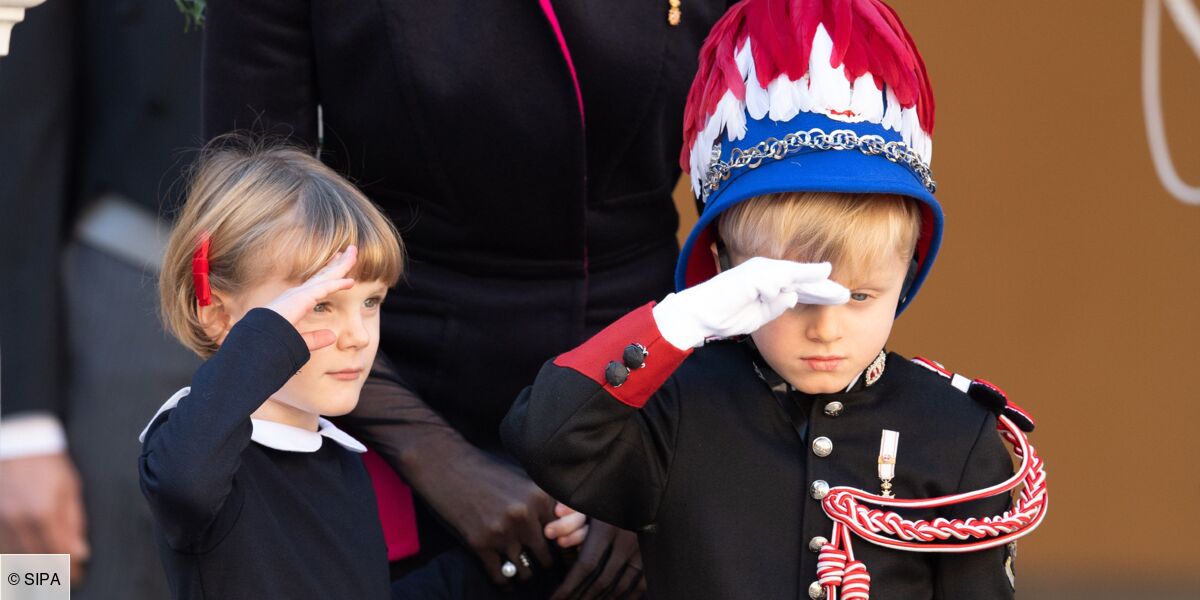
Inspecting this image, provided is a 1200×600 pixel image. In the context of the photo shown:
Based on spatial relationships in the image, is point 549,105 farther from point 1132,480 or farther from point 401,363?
point 1132,480

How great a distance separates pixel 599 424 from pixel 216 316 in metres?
0.48

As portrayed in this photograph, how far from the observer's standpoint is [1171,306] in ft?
11.8

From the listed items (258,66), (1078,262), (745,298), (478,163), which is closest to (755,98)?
(745,298)

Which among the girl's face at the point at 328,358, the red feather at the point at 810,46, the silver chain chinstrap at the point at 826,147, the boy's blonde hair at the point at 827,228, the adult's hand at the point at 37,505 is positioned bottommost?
the adult's hand at the point at 37,505

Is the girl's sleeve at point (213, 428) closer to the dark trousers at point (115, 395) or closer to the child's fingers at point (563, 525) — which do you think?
the child's fingers at point (563, 525)

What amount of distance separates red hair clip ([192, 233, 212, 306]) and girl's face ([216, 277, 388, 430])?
4 centimetres

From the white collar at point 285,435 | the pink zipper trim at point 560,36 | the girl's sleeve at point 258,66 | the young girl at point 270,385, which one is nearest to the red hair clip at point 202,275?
the young girl at point 270,385

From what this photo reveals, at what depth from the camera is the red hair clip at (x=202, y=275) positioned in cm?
187

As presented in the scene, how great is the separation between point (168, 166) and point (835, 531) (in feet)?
4.43

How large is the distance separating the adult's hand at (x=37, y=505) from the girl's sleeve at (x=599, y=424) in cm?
90

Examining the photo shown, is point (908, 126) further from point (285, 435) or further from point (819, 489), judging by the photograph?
point (285, 435)

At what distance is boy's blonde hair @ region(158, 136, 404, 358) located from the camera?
1.90 meters

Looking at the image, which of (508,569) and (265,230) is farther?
(508,569)

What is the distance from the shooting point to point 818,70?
1807 millimetres
